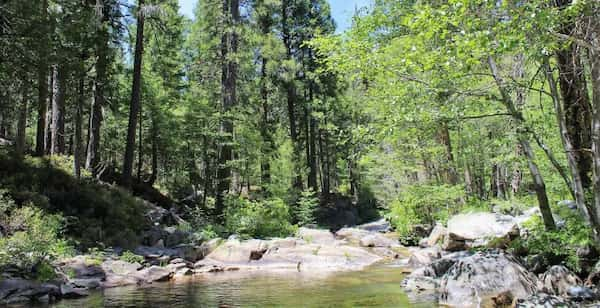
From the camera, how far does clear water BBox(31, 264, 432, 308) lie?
25.5ft

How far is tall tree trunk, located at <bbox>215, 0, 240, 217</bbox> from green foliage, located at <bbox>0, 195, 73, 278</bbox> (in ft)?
23.2

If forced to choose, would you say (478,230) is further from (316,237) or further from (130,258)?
(130,258)

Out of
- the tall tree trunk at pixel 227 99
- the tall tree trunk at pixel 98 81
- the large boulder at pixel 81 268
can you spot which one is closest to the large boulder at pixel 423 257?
the large boulder at pixel 81 268

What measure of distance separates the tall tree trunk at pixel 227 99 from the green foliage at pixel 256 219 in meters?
0.88

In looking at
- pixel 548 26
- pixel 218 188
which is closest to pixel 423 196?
pixel 218 188

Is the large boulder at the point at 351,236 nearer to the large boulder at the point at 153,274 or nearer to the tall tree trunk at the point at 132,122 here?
the large boulder at the point at 153,274

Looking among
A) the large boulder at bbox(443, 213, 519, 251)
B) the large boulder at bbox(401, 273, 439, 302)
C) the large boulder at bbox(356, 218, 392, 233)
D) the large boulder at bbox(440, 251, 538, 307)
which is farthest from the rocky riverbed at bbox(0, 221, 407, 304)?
the large boulder at bbox(356, 218, 392, 233)

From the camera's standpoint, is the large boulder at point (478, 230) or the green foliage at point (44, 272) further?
the large boulder at point (478, 230)

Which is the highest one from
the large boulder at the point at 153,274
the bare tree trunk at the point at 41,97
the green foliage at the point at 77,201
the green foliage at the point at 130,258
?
the bare tree trunk at the point at 41,97

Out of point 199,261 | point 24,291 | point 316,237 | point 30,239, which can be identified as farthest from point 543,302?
point 316,237

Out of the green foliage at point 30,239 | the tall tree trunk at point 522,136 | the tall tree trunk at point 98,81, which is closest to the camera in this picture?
the tall tree trunk at point 522,136

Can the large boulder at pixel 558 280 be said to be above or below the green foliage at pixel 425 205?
below

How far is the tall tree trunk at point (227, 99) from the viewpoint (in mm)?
18891

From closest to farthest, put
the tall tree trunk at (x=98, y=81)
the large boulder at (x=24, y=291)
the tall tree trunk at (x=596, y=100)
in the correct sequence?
1. the tall tree trunk at (x=596, y=100)
2. the large boulder at (x=24, y=291)
3. the tall tree trunk at (x=98, y=81)
